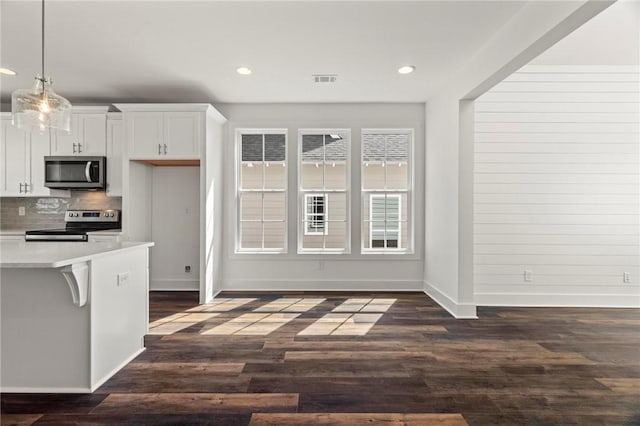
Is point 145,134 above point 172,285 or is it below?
above

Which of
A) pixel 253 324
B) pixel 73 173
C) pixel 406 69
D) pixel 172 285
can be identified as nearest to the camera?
pixel 253 324

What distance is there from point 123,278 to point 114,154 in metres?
2.53

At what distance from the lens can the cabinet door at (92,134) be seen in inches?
166

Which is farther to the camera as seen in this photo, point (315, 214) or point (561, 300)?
point (315, 214)

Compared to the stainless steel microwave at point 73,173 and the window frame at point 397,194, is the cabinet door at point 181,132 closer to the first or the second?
the stainless steel microwave at point 73,173

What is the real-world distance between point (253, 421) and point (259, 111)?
13.2 feet

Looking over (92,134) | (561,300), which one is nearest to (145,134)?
(92,134)

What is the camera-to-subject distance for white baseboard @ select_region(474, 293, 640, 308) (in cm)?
398

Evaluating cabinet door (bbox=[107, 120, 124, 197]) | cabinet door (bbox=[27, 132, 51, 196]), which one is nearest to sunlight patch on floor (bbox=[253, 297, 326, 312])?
cabinet door (bbox=[107, 120, 124, 197])

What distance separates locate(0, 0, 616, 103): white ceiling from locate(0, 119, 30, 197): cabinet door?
24.0 inches

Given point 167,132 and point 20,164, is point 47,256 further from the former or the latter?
Answer: point 20,164

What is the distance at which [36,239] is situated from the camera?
3.82 m

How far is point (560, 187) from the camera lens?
401 centimetres

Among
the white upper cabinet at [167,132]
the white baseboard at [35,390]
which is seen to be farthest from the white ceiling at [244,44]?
the white baseboard at [35,390]
